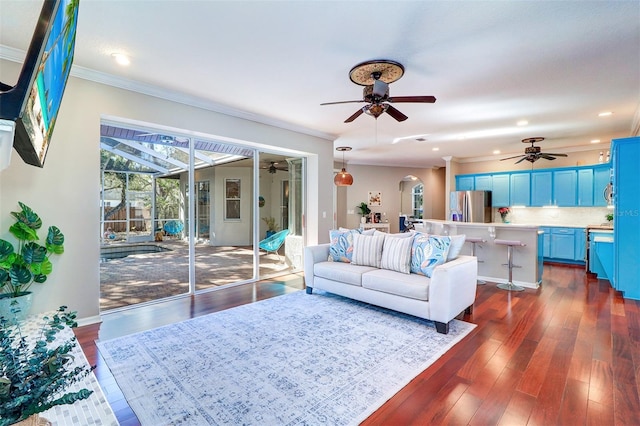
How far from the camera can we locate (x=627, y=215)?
14.1 feet

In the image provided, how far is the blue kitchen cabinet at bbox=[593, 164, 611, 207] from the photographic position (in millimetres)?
6555

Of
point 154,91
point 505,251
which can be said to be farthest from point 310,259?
point 505,251

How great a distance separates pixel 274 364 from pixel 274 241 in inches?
139

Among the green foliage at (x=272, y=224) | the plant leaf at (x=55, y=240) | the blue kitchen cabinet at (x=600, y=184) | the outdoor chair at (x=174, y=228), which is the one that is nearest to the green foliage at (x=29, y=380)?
the plant leaf at (x=55, y=240)

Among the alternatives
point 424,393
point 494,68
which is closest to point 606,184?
point 494,68

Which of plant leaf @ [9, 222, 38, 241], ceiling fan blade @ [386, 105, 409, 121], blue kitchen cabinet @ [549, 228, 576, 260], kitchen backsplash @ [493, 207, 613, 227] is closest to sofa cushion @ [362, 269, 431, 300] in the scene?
ceiling fan blade @ [386, 105, 409, 121]

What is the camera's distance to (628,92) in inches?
149

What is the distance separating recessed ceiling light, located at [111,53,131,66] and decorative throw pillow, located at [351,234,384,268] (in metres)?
3.26

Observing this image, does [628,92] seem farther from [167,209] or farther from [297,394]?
[167,209]

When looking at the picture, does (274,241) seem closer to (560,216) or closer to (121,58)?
(121,58)

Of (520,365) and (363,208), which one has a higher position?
(363,208)

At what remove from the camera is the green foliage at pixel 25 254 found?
107 inches

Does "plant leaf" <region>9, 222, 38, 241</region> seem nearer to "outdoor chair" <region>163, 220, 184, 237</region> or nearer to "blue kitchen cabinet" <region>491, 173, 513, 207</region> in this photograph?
"outdoor chair" <region>163, 220, 184, 237</region>

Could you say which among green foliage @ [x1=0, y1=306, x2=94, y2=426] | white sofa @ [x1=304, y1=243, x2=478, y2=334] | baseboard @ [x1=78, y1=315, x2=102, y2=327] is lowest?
baseboard @ [x1=78, y1=315, x2=102, y2=327]
